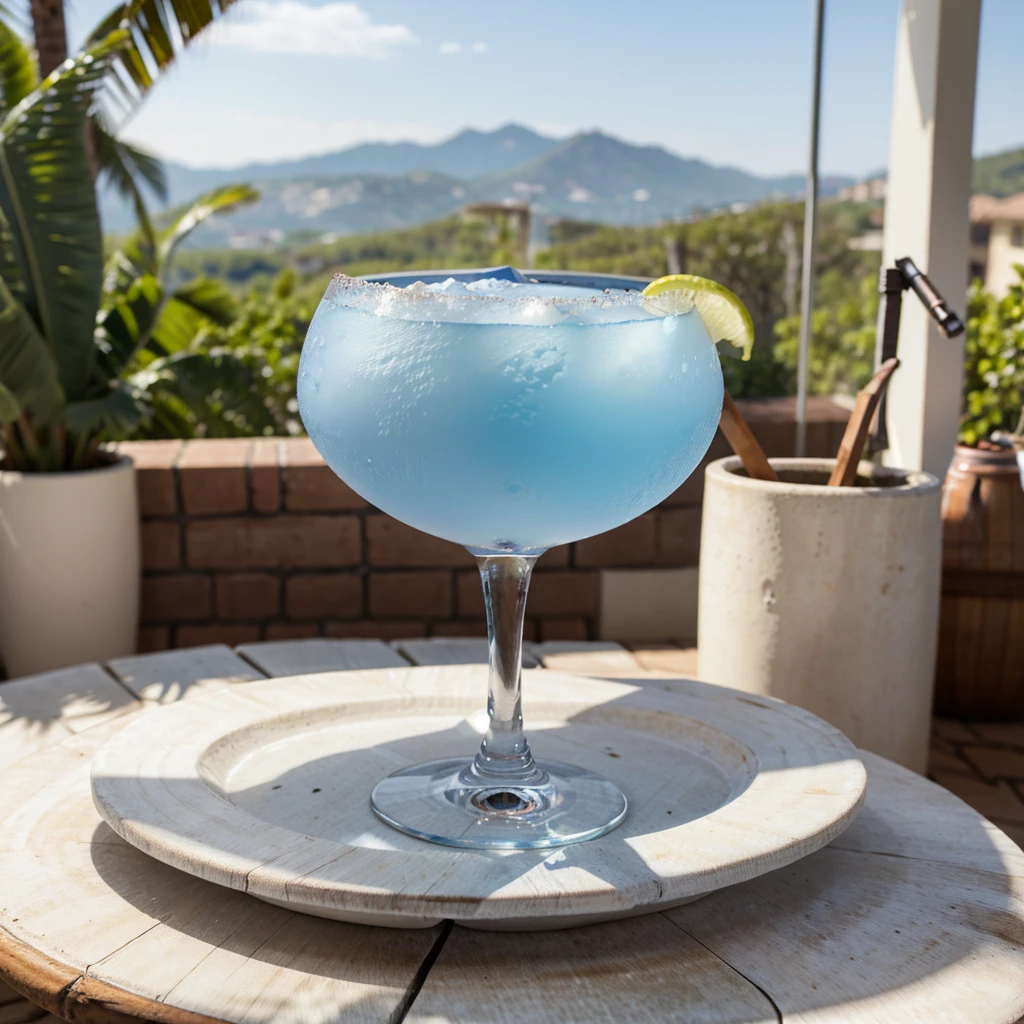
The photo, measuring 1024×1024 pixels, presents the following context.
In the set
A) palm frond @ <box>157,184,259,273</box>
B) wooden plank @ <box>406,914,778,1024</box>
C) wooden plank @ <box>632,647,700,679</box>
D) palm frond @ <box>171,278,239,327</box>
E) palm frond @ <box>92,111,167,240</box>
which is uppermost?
palm frond @ <box>92,111,167,240</box>

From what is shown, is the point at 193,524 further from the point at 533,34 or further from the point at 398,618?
the point at 533,34

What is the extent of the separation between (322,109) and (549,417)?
130 metres

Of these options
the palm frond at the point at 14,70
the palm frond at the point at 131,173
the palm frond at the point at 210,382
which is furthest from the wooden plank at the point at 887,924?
the palm frond at the point at 131,173

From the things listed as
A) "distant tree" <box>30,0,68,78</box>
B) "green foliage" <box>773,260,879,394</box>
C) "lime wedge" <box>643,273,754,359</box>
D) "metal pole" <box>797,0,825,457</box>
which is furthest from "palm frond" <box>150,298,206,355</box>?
"lime wedge" <box>643,273,754,359</box>

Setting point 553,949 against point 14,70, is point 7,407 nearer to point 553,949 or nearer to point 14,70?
point 553,949

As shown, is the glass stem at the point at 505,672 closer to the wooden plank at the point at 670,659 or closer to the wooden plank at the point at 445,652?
the wooden plank at the point at 445,652

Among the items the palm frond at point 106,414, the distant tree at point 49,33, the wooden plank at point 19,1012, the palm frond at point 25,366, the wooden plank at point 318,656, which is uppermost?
the distant tree at point 49,33

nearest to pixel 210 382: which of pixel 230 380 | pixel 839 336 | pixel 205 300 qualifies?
pixel 230 380

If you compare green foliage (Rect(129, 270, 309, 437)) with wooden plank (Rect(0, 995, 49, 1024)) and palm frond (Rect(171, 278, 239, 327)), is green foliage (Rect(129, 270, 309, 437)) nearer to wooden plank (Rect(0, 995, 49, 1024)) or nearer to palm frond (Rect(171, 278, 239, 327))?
palm frond (Rect(171, 278, 239, 327))

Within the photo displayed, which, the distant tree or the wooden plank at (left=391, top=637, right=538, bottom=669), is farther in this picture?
the distant tree

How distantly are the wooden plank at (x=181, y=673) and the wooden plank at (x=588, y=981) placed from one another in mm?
699

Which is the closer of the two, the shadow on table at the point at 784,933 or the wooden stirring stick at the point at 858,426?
the shadow on table at the point at 784,933

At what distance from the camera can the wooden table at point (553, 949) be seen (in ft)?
1.97

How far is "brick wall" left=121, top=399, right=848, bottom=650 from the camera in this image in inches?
82.7
